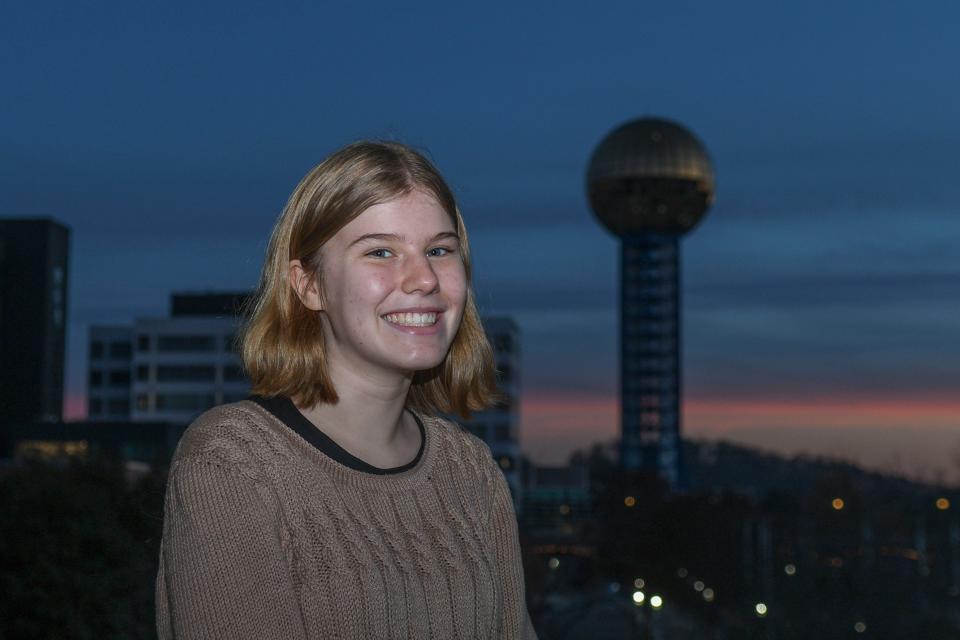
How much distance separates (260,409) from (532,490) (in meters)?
112

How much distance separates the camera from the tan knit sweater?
3000 mm

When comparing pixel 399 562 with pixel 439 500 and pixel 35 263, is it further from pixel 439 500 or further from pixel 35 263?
pixel 35 263

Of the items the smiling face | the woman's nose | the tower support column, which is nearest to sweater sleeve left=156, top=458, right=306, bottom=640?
the smiling face

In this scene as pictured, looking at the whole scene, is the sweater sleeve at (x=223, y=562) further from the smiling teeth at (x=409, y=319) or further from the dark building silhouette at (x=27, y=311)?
the dark building silhouette at (x=27, y=311)

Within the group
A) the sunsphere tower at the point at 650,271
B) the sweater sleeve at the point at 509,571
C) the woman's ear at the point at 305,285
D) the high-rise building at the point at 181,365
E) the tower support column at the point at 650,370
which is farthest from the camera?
the sunsphere tower at the point at 650,271

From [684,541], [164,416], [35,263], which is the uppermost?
[35,263]

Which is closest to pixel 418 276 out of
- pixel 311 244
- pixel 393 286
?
pixel 393 286

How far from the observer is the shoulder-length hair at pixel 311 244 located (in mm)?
3248

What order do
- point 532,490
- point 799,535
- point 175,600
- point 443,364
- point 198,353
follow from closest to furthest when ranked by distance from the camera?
point 175,600 < point 443,364 < point 799,535 < point 198,353 < point 532,490

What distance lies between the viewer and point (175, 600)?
9.93ft

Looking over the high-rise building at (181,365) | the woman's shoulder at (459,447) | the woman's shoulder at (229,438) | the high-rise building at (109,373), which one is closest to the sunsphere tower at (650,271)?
the high-rise building at (181,365)

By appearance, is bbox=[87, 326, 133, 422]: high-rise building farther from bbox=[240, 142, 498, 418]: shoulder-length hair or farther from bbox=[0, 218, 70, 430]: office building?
bbox=[240, 142, 498, 418]: shoulder-length hair

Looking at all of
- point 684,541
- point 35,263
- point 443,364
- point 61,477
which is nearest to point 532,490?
point 684,541

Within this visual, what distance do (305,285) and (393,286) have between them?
258mm
